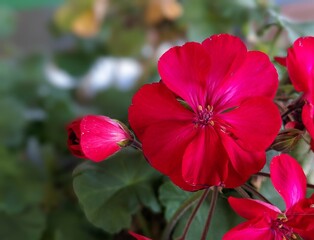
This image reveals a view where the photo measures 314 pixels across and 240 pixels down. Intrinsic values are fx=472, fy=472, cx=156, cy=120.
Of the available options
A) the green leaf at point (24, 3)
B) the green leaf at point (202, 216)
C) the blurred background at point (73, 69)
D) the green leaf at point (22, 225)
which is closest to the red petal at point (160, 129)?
the green leaf at point (202, 216)

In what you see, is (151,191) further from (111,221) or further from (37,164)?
(37,164)

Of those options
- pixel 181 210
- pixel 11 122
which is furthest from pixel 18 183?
pixel 181 210

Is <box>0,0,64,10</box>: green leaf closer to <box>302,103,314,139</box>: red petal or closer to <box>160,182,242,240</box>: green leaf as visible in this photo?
<box>160,182,242,240</box>: green leaf

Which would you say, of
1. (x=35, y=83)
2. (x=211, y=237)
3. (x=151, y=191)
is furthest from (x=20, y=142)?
(x=211, y=237)

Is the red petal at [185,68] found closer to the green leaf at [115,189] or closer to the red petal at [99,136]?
the red petal at [99,136]

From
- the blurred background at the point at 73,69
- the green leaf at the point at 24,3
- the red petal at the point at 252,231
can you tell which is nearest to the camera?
the red petal at the point at 252,231

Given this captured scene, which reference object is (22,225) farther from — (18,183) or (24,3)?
(24,3)

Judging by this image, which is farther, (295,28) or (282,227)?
(295,28)
